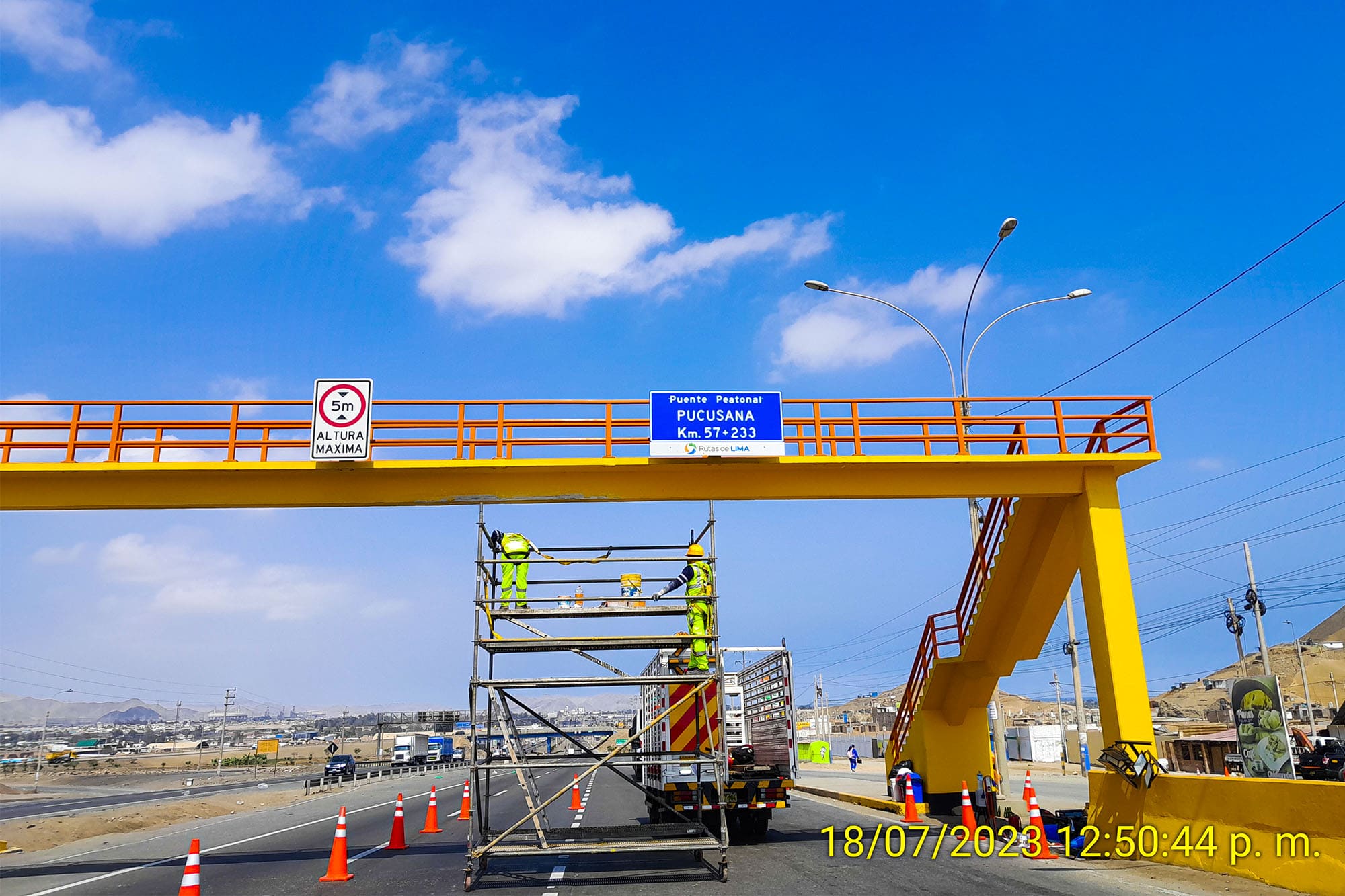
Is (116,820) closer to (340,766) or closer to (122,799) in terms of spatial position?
(122,799)

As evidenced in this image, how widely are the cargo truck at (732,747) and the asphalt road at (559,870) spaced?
790mm

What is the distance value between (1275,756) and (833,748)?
73.9 m

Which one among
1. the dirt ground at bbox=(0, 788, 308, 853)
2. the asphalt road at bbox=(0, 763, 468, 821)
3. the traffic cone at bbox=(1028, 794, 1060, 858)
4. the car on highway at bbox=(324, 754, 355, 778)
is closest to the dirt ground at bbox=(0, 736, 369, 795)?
the asphalt road at bbox=(0, 763, 468, 821)

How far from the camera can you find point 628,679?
13562 millimetres

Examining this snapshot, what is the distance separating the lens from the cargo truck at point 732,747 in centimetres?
1512

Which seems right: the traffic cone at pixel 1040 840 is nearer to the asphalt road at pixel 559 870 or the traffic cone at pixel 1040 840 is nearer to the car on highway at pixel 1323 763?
the asphalt road at pixel 559 870

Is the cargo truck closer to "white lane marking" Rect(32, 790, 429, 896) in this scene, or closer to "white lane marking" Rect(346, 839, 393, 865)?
"white lane marking" Rect(346, 839, 393, 865)

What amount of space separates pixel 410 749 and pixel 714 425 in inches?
2973

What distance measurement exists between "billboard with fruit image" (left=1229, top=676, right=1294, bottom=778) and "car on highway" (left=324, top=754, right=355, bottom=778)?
50261mm

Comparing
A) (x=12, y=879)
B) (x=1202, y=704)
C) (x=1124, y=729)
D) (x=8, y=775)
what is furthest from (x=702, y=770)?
(x=1202, y=704)

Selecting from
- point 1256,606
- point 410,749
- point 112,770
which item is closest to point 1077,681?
point 1256,606

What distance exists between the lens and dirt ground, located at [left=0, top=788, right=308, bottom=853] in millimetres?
22109

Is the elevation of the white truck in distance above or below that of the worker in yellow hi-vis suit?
below

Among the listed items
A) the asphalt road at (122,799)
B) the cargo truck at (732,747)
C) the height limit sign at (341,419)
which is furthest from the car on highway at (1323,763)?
the asphalt road at (122,799)
